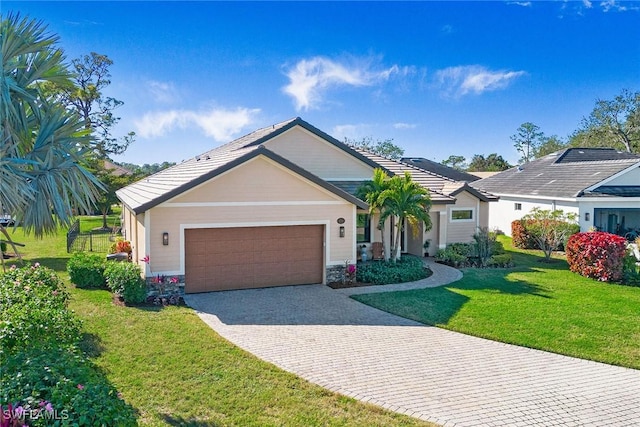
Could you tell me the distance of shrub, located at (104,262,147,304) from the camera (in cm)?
1243

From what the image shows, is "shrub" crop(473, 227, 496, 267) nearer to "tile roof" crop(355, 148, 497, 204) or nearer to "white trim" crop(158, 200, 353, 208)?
"tile roof" crop(355, 148, 497, 204)

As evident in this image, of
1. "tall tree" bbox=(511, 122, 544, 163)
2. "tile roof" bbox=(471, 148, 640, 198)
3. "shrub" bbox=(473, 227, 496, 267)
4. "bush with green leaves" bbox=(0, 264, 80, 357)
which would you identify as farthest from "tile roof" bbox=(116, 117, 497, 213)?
"tall tree" bbox=(511, 122, 544, 163)

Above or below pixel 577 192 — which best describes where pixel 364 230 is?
below

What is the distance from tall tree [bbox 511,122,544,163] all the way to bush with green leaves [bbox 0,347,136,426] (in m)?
91.5

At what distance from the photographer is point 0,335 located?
21.3 feet

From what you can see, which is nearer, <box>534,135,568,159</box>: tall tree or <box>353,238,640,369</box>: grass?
<box>353,238,640,369</box>: grass

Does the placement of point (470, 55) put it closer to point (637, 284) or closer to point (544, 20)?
point (544, 20)

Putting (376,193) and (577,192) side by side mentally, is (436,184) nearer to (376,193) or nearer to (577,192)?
(376,193)

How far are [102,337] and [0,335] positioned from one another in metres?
3.29

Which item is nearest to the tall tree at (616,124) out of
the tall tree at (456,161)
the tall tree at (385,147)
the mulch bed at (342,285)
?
the tall tree at (385,147)

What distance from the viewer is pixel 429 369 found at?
28.1ft

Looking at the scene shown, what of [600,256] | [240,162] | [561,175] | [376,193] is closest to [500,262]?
[600,256]

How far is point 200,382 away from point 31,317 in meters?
2.84

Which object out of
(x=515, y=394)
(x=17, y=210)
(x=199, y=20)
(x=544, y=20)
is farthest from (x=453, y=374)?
(x=544, y=20)
